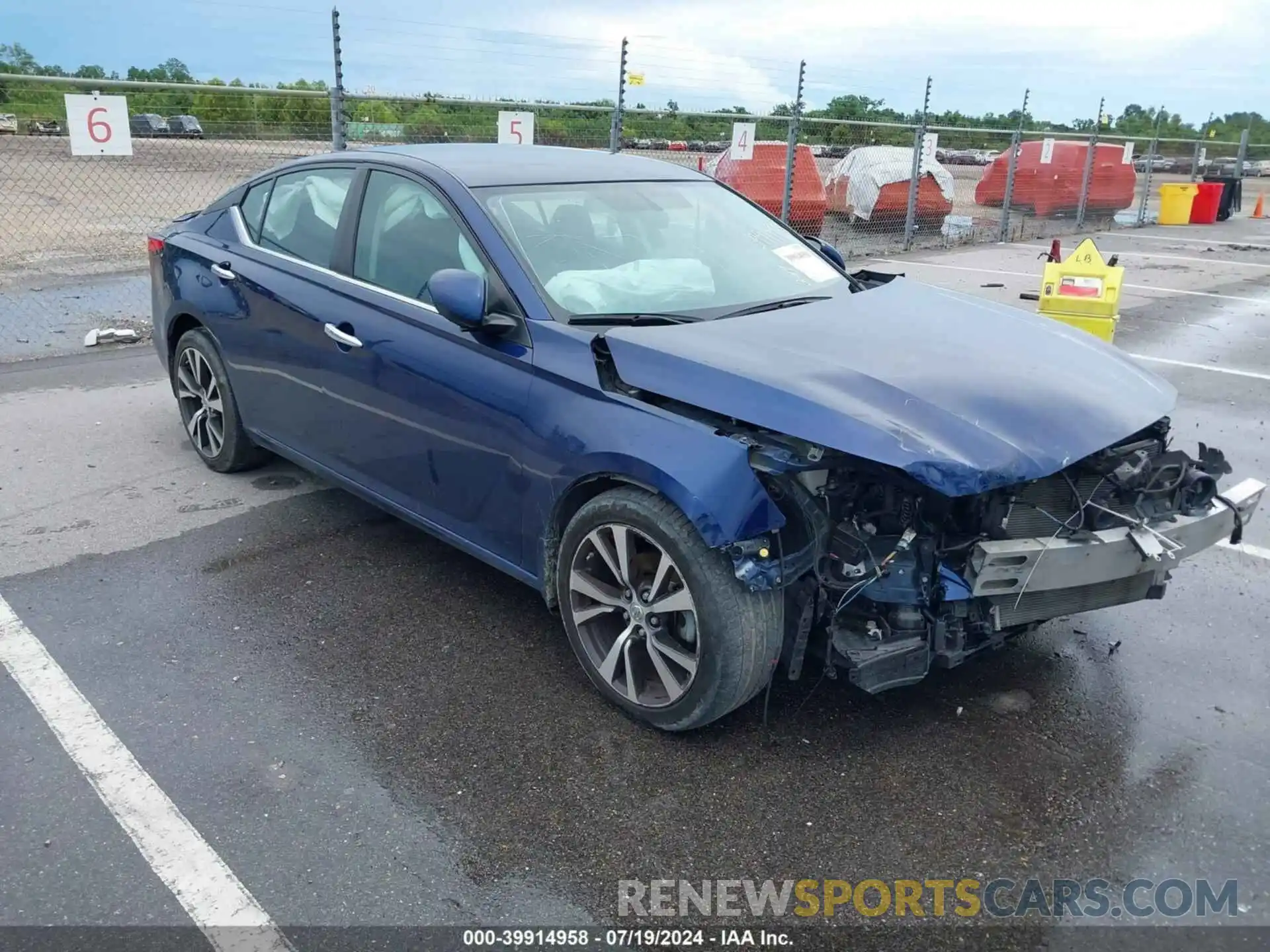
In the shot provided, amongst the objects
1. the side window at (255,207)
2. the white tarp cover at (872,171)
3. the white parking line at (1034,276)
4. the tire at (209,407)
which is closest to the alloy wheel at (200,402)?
the tire at (209,407)

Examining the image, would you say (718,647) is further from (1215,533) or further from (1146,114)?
(1146,114)

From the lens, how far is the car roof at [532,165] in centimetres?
399

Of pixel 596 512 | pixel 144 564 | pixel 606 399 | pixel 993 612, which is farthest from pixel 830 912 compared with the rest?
pixel 144 564

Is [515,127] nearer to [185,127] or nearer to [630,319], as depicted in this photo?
[185,127]

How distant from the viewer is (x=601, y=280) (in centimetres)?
369

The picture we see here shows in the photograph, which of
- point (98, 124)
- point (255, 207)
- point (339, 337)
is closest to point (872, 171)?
point (98, 124)

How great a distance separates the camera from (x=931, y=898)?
263cm

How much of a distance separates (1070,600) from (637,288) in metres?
1.80

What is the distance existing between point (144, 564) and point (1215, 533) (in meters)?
4.11

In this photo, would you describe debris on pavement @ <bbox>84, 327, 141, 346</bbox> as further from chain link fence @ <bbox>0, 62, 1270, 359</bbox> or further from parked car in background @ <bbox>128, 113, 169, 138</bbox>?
parked car in background @ <bbox>128, 113, 169, 138</bbox>

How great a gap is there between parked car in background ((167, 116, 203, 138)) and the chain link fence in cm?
3

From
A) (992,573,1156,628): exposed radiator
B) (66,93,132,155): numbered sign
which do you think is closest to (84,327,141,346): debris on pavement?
(66,93,132,155): numbered sign

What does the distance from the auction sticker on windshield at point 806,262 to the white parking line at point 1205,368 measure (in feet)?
15.6

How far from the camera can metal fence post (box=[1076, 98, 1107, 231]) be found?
19.4m
